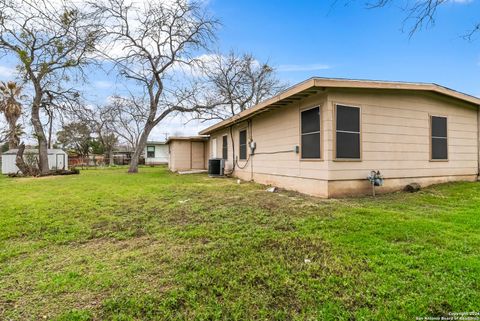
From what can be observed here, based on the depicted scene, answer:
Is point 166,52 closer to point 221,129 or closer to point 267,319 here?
point 221,129

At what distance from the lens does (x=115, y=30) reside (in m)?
14.4

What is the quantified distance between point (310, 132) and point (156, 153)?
25.4 m

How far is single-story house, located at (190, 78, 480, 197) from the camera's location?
18.7 feet

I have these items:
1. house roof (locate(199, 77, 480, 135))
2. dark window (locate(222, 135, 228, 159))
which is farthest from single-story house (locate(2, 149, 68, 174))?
house roof (locate(199, 77, 480, 135))

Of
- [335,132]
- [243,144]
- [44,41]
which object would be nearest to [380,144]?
[335,132]

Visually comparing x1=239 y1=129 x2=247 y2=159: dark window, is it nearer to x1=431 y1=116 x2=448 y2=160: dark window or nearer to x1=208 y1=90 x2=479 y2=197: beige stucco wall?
x1=208 y1=90 x2=479 y2=197: beige stucco wall

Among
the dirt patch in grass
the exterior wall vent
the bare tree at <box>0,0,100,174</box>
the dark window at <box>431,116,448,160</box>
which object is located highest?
the bare tree at <box>0,0,100,174</box>

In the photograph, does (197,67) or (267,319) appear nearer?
(267,319)

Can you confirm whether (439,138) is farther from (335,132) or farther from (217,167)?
(217,167)

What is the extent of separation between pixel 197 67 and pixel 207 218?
13467 millimetres

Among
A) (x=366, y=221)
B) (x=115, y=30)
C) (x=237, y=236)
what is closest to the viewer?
(x=237, y=236)

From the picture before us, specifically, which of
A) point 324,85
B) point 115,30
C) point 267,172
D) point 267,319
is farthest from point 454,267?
point 115,30

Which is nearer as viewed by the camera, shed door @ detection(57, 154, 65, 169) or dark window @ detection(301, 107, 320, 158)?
dark window @ detection(301, 107, 320, 158)

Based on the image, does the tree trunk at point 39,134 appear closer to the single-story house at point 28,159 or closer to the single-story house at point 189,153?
the single-story house at point 28,159
